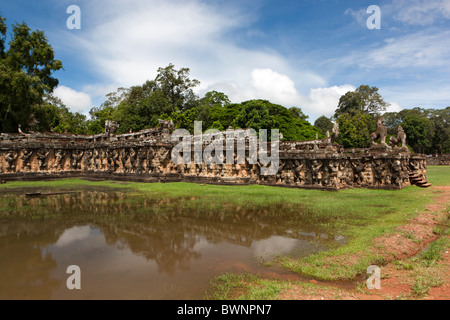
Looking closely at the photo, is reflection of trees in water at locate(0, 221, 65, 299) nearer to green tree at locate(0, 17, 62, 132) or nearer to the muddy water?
the muddy water

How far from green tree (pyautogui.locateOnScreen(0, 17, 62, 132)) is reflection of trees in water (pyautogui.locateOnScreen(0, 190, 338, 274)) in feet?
49.2

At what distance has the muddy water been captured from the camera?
3.44m

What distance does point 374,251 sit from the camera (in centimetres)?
456

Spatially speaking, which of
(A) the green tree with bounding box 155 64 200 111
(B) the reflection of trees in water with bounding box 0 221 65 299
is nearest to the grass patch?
(B) the reflection of trees in water with bounding box 0 221 65 299

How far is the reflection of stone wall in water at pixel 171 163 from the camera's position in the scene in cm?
1310

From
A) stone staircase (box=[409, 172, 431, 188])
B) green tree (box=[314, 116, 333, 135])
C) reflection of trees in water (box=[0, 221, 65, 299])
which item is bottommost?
reflection of trees in water (box=[0, 221, 65, 299])

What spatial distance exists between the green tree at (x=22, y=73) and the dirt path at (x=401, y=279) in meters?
25.3

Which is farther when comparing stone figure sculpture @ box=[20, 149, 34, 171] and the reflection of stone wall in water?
stone figure sculpture @ box=[20, 149, 34, 171]

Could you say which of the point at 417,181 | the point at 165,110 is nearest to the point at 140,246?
the point at 417,181

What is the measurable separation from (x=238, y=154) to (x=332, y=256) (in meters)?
11.3

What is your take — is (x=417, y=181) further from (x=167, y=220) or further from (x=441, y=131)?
(x=441, y=131)

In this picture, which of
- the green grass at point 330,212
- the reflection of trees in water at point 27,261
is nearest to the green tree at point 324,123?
the green grass at point 330,212
